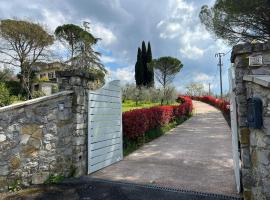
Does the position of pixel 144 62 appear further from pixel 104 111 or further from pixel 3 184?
pixel 3 184

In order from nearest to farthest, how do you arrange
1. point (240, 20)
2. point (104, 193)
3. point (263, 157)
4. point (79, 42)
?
point (263, 157) < point (104, 193) < point (240, 20) < point (79, 42)

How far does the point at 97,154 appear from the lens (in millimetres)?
6312

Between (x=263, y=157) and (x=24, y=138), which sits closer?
(x=263, y=157)

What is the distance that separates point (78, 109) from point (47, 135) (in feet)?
2.75

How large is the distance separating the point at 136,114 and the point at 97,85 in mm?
2713

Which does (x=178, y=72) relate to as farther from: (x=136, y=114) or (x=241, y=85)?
(x=241, y=85)

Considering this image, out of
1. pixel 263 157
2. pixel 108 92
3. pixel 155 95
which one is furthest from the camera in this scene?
pixel 155 95

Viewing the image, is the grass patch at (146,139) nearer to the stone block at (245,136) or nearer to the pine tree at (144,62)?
the stone block at (245,136)

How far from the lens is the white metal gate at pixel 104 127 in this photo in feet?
20.1

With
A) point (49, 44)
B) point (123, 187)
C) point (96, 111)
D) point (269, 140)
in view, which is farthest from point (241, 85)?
point (49, 44)

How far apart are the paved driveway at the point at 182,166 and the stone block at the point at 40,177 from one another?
41.4 inches

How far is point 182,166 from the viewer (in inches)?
254

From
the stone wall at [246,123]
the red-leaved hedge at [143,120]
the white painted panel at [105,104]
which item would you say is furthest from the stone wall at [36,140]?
the stone wall at [246,123]

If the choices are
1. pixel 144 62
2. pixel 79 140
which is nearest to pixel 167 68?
pixel 144 62
